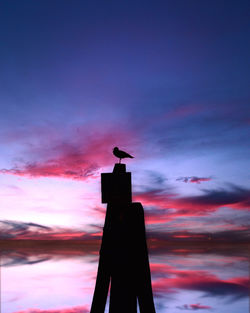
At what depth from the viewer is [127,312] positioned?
620 centimetres

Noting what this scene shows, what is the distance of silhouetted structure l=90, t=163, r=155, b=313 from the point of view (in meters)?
6.19

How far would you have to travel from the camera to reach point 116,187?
6.70 m

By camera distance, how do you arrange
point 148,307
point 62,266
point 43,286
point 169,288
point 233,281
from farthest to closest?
point 62,266
point 233,281
point 43,286
point 169,288
point 148,307

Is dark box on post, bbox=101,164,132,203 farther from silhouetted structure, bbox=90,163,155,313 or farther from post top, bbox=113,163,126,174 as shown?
post top, bbox=113,163,126,174

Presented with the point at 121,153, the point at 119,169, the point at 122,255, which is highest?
the point at 121,153

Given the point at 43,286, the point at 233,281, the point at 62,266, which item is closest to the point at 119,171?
the point at 43,286

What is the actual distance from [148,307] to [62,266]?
38.2 m

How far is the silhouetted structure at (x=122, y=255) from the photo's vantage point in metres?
6.19

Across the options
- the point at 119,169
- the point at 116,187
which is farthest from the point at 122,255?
the point at 119,169

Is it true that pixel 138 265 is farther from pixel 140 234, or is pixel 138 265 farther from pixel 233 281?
pixel 233 281

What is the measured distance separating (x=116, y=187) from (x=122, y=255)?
131 centimetres

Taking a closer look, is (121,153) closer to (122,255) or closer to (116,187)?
(116,187)

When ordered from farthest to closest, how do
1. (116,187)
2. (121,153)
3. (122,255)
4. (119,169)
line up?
(121,153) → (119,169) → (116,187) → (122,255)

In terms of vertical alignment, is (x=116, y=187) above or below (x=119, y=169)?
below
